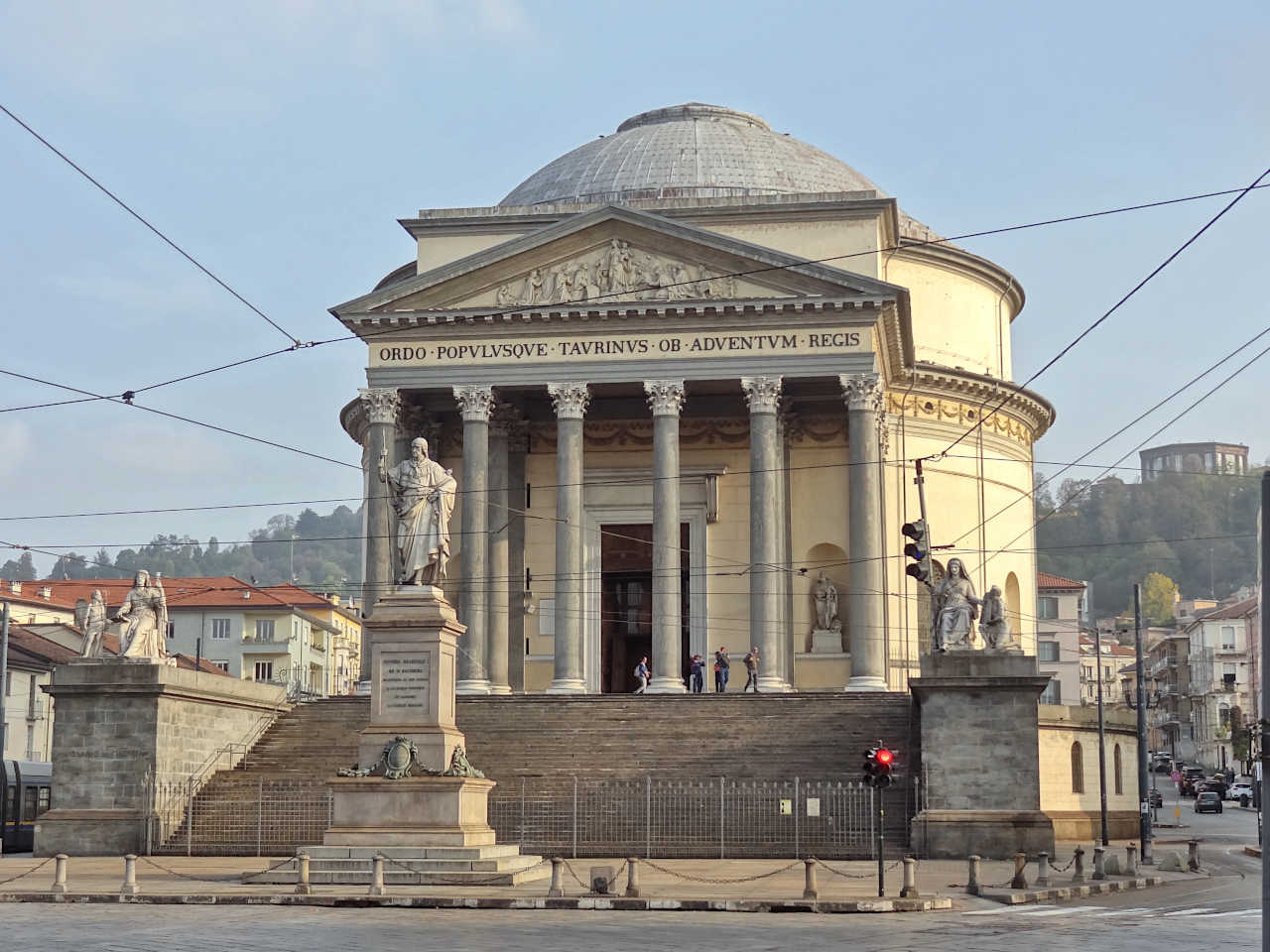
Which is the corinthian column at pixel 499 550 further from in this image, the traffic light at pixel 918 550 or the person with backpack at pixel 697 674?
the traffic light at pixel 918 550

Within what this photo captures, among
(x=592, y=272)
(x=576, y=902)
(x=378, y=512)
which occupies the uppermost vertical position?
(x=592, y=272)

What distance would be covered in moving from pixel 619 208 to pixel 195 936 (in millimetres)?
31650

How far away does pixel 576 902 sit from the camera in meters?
24.7

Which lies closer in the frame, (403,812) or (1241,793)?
(403,812)

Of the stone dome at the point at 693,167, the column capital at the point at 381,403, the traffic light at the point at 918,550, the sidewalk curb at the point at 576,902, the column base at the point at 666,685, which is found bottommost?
the sidewalk curb at the point at 576,902

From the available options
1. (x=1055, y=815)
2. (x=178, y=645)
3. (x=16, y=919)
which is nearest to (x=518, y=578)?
(x=1055, y=815)

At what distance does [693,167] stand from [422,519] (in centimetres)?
3574

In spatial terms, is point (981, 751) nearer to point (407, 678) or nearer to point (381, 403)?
point (407, 678)

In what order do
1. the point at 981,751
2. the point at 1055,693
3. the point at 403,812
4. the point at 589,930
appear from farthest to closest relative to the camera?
the point at 1055,693, the point at 981,751, the point at 403,812, the point at 589,930

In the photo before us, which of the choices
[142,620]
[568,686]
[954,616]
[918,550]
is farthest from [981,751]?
[142,620]

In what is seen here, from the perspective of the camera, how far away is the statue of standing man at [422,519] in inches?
1103

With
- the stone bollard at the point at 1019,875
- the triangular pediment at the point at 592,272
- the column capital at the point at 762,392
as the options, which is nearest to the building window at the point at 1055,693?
the column capital at the point at 762,392

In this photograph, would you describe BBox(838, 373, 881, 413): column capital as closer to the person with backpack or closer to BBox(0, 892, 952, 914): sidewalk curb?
Result: the person with backpack

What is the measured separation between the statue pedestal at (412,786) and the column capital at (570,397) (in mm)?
21156
